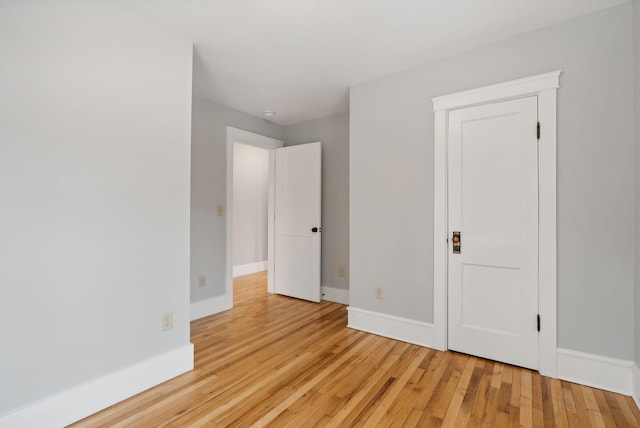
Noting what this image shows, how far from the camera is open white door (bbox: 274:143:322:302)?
4.02 meters

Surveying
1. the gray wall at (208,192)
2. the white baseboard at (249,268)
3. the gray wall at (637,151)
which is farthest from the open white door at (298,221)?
the gray wall at (637,151)

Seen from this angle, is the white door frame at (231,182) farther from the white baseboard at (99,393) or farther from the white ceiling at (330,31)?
the white baseboard at (99,393)

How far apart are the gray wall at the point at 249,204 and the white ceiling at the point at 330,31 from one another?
9.61 ft

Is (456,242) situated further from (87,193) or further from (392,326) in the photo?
(87,193)

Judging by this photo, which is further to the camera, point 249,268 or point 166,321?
point 249,268

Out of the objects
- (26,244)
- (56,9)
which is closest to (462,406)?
(26,244)

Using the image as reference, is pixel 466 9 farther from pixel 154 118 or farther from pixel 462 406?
pixel 462 406

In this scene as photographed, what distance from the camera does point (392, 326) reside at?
285 cm

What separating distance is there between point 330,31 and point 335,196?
216cm

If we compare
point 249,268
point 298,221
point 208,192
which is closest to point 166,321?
point 208,192

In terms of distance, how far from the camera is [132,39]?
6.55 feet

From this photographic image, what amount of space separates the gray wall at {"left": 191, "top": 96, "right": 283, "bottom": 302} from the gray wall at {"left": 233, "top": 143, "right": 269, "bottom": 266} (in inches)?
82.9

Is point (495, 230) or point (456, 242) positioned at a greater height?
point (495, 230)

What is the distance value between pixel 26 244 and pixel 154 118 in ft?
3.39
